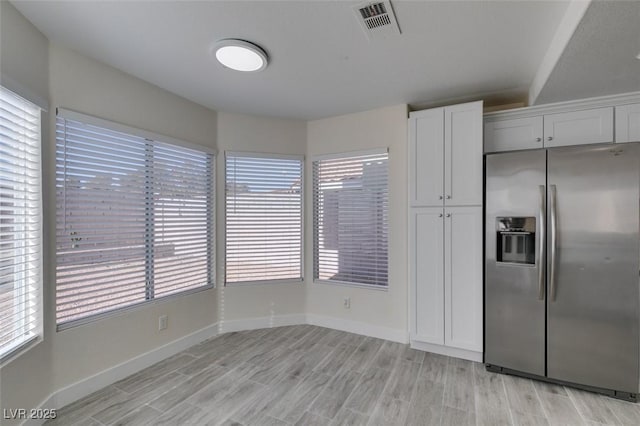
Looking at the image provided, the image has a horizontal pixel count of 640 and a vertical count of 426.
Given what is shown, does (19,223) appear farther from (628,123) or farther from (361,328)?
(628,123)

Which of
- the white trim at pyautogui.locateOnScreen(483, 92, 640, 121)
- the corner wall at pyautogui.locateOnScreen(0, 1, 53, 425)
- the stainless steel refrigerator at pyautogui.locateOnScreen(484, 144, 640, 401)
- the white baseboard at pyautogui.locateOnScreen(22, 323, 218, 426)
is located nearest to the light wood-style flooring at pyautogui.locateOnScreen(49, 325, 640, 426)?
the white baseboard at pyautogui.locateOnScreen(22, 323, 218, 426)

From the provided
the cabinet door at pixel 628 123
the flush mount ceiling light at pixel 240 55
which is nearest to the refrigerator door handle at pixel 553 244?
the cabinet door at pixel 628 123

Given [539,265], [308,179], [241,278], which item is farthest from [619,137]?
[241,278]

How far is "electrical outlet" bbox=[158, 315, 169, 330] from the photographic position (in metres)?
2.71

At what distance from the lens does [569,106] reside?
2504 mm

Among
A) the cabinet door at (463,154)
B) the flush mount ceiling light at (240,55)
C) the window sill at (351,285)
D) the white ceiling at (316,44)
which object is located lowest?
the window sill at (351,285)

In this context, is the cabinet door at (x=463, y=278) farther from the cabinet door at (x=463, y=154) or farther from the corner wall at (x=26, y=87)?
the corner wall at (x=26, y=87)

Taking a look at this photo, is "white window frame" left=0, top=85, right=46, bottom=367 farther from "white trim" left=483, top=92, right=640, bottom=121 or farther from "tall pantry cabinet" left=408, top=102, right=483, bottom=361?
"white trim" left=483, top=92, right=640, bottom=121

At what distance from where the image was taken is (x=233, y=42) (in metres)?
1.94

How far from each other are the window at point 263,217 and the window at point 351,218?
278mm

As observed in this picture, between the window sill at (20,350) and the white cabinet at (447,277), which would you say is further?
the white cabinet at (447,277)

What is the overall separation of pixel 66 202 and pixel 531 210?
3.66 meters

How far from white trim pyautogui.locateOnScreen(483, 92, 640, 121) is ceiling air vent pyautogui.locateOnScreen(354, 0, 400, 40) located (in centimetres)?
155

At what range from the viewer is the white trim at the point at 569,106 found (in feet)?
7.70
